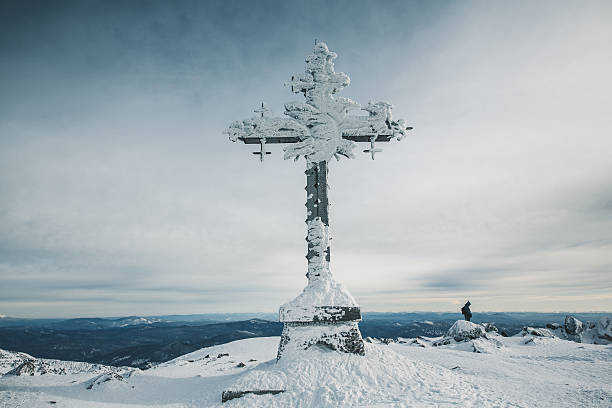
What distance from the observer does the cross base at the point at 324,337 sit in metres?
7.63

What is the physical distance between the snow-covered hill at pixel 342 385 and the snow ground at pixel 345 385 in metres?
0.02

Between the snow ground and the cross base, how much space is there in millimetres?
190

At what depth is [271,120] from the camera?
948cm

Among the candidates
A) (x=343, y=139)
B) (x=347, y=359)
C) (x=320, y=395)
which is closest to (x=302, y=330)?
(x=347, y=359)

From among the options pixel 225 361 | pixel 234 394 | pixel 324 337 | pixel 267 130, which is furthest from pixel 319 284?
pixel 225 361

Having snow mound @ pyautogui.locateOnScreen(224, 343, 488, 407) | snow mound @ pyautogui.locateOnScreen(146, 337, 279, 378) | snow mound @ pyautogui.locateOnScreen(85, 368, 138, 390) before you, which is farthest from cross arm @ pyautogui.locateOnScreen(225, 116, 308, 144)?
snow mound @ pyautogui.locateOnScreen(85, 368, 138, 390)

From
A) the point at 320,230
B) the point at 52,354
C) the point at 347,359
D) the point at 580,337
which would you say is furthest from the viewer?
the point at 52,354

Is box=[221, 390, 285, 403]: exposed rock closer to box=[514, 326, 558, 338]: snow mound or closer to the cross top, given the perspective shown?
the cross top

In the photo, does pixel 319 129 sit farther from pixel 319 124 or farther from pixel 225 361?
pixel 225 361

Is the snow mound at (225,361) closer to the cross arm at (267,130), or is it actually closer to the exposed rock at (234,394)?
the exposed rock at (234,394)

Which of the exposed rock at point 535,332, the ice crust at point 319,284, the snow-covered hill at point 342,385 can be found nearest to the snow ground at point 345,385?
the snow-covered hill at point 342,385

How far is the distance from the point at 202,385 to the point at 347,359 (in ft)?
12.8

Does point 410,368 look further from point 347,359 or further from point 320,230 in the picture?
point 320,230

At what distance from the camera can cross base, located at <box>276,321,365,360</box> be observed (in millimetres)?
7633
